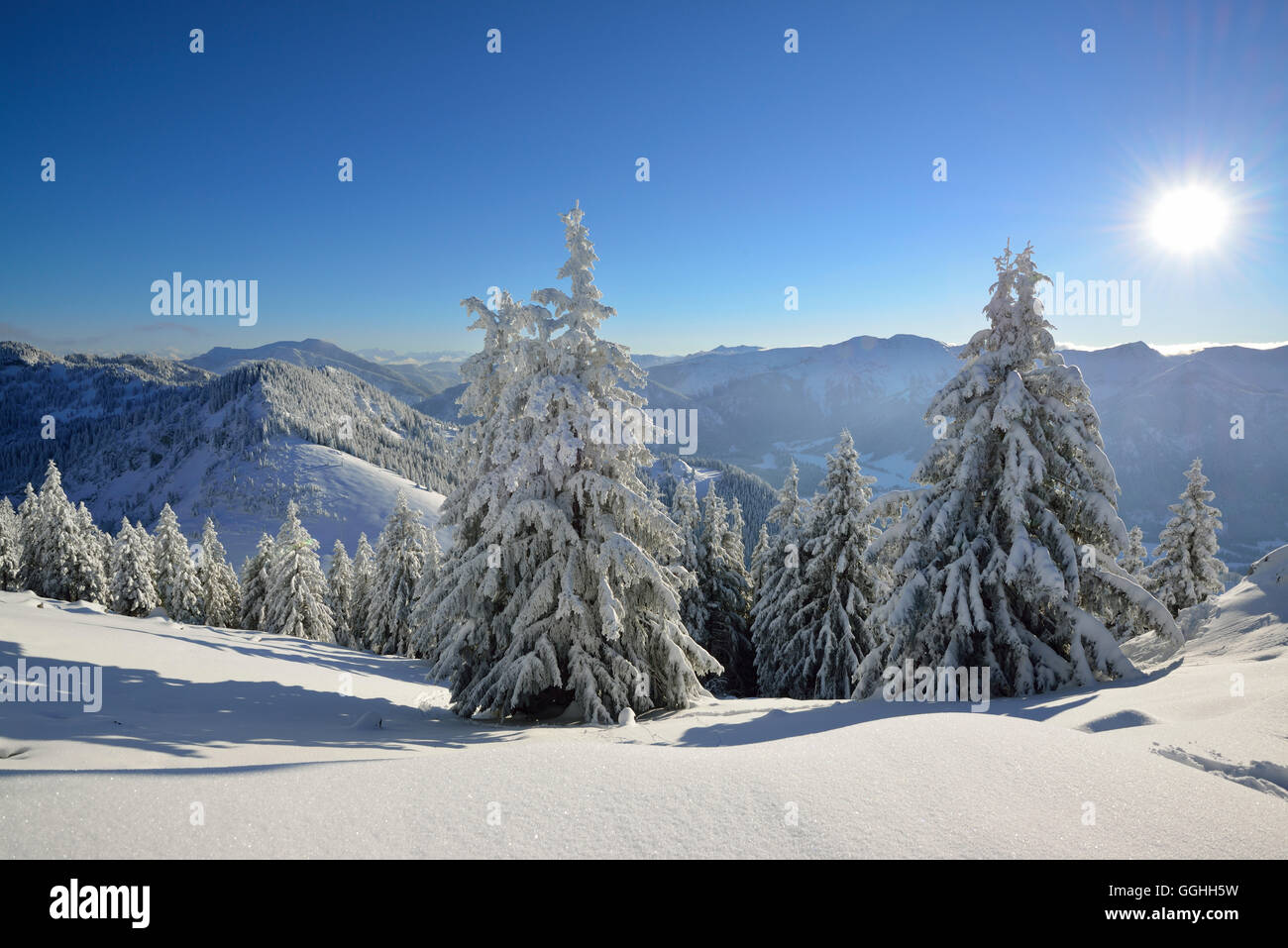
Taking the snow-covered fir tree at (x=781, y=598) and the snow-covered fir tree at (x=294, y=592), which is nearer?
the snow-covered fir tree at (x=781, y=598)

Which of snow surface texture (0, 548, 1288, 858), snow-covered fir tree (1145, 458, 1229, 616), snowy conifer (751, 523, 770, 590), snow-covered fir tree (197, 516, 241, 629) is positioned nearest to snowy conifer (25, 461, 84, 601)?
snow-covered fir tree (197, 516, 241, 629)

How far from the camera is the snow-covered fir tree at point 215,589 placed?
47.5 m

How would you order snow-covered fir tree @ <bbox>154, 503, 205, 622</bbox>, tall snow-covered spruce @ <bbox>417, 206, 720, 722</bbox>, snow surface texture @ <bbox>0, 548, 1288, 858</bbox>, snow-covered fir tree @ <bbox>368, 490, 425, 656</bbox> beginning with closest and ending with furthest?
1. snow surface texture @ <bbox>0, 548, 1288, 858</bbox>
2. tall snow-covered spruce @ <bbox>417, 206, 720, 722</bbox>
3. snow-covered fir tree @ <bbox>368, 490, 425, 656</bbox>
4. snow-covered fir tree @ <bbox>154, 503, 205, 622</bbox>

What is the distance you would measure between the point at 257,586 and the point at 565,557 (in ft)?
146

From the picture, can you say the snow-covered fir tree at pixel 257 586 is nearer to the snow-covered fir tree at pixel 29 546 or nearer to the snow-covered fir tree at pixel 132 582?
the snow-covered fir tree at pixel 132 582

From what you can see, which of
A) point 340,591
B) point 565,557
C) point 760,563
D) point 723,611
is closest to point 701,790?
point 565,557

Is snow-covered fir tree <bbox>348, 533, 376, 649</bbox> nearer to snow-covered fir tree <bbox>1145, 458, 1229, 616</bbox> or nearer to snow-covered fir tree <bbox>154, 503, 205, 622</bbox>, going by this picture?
snow-covered fir tree <bbox>154, 503, 205, 622</bbox>

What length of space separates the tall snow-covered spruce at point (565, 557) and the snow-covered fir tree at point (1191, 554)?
22032 mm

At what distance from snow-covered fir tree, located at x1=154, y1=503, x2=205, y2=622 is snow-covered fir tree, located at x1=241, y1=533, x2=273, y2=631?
10.3 feet

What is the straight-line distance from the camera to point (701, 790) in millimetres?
3908

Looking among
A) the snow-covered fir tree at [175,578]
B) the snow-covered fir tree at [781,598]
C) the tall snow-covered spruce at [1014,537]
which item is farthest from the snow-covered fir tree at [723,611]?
the snow-covered fir tree at [175,578]

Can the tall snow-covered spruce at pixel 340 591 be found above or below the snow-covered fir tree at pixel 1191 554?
below

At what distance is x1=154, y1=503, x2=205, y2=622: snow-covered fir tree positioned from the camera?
4231 centimetres

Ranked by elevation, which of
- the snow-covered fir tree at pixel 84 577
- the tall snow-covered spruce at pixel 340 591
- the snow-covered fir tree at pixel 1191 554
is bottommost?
the tall snow-covered spruce at pixel 340 591
